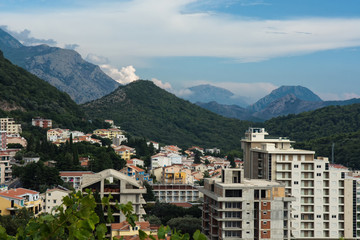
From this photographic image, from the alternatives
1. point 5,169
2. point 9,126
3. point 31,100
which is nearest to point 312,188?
point 5,169

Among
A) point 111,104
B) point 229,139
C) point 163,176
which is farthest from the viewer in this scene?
point 111,104

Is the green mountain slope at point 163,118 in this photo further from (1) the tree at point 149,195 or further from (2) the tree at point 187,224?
(2) the tree at point 187,224

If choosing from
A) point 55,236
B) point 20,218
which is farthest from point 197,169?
point 55,236

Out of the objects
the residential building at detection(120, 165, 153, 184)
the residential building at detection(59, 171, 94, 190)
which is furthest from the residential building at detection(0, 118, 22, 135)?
the residential building at detection(59, 171, 94, 190)

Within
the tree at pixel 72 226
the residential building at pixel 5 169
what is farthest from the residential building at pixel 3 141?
the tree at pixel 72 226

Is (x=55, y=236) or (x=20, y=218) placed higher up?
(x=55, y=236)

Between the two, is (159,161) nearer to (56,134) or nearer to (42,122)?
(56,134)

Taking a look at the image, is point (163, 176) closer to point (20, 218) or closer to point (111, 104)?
point (20, 218)
